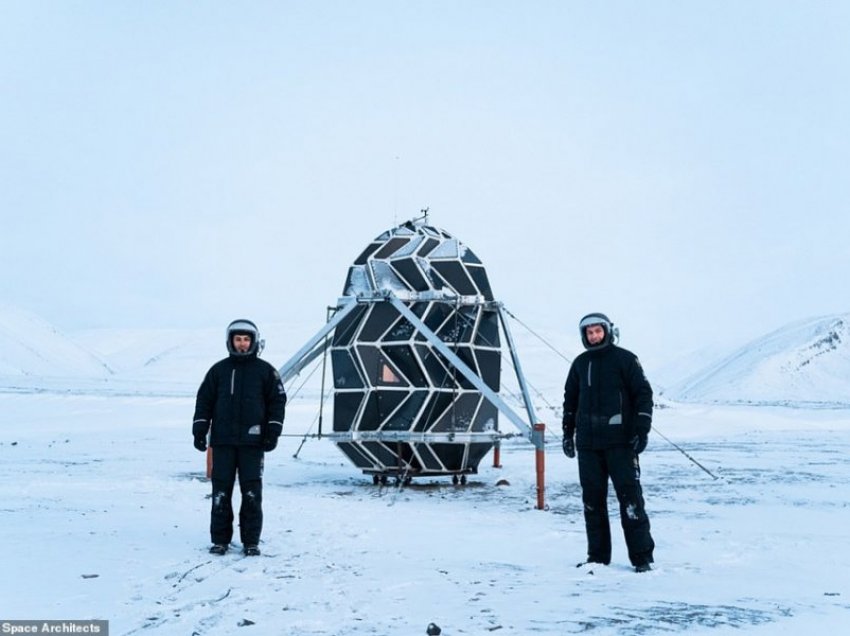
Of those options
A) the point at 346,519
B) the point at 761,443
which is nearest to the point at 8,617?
the point at 346,519

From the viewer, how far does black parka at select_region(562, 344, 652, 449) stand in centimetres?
722

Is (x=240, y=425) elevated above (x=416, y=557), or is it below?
above

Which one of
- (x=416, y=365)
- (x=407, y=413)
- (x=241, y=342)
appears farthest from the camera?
(x=416, y=365)

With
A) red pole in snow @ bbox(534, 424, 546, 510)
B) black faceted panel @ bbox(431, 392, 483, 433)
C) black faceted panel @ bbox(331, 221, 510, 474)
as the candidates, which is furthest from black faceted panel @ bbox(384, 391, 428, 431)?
red pole in snow @ bbox(534, 424, 546, 510)

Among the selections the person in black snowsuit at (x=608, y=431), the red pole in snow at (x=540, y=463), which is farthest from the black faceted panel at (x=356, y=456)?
the person in black snowsuit at (x=608, y=431)

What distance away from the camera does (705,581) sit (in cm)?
659

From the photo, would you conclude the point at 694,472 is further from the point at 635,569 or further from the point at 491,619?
the point at 491,619

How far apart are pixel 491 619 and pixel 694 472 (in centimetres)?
1294

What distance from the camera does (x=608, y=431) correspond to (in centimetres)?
726

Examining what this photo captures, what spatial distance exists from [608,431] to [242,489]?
3147 millimetres

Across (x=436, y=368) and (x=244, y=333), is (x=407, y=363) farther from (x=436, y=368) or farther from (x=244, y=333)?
(x=244, y=333)

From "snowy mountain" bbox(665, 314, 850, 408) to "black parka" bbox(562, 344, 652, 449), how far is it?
6315cm

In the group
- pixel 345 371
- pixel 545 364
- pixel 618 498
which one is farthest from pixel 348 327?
pixel 545 364

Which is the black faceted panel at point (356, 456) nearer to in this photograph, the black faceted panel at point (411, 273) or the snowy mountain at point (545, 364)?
Answer: the black faceted panel at point (411, 273)
